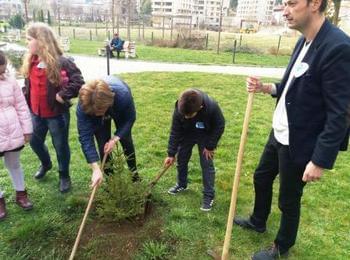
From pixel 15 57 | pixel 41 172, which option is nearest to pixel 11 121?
pixel 41 172

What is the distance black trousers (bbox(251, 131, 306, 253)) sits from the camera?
8.91 feet

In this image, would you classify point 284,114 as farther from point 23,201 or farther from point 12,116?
point 23,201

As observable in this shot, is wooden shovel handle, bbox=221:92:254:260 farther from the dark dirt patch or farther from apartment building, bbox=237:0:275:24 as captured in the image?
apartment building, bbox=237:0:275:24

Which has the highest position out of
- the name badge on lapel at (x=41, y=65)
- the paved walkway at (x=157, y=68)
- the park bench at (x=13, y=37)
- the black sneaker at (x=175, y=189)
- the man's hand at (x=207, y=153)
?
the name badge on lapel at (x=41, y=65)

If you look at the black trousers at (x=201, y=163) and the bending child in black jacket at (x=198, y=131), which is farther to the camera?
the black trousers at (x=201, y=163)

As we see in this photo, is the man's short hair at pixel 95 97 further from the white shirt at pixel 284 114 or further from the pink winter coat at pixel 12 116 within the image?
the white shirt at pixel 284 114

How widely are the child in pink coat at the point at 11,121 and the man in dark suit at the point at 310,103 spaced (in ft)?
7.18

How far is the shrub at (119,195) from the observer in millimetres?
3371

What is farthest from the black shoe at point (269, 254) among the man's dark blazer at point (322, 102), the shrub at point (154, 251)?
the man's dark blazer at point (322, 102)

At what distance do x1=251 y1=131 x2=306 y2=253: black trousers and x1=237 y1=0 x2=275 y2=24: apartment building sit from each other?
81481mm

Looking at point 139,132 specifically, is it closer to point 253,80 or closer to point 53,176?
point 53,176

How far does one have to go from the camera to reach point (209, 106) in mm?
3465

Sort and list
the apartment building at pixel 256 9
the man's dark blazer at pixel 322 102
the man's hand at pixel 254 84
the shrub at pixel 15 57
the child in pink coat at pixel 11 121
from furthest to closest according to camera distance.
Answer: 1. the apartment building at pixel 256 9
2. the shrub at pixel 15 57
3. the child in pink coat at pixel 11 121
4. the man's hand at pixel 254 84
5. the man's dark blazer at pixel 322 102

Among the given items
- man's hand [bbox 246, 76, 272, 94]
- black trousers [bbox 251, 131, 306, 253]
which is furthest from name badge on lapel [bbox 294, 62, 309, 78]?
black trousers [bbox 251, 131, 306, 253]
